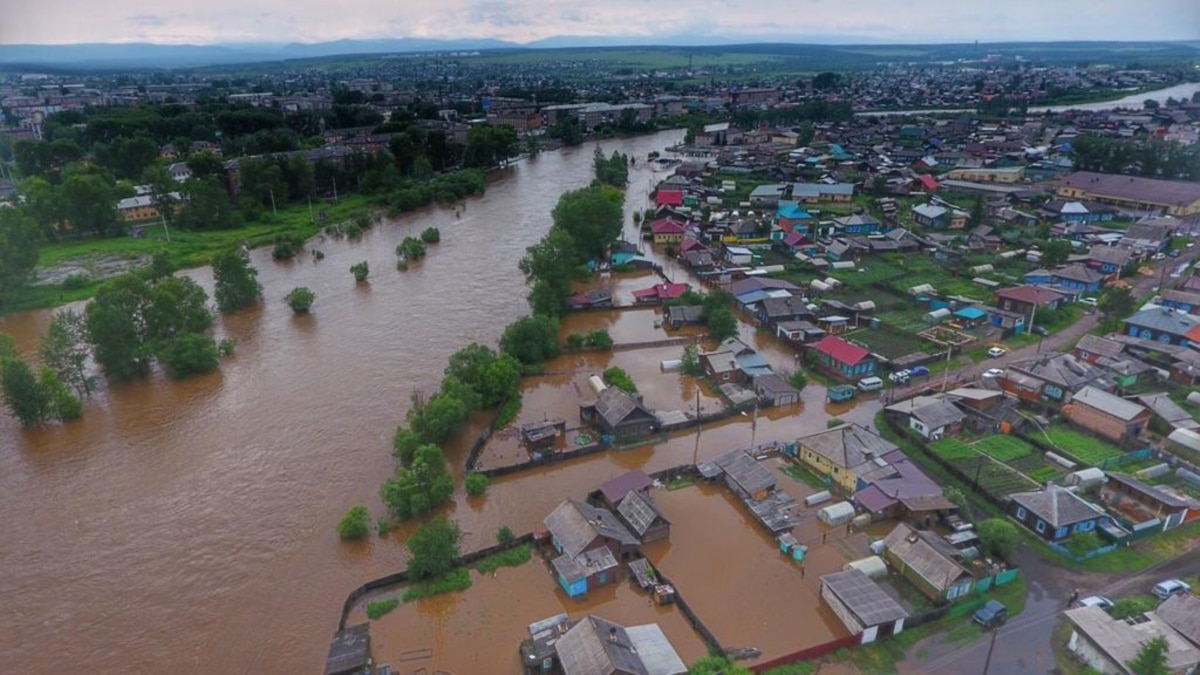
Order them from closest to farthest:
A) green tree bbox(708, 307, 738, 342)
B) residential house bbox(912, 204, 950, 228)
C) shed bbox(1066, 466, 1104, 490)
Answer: shed bbox(1066, 466, 1104, 490) < green tree bbox(708, 307, 738, 342) < residential house bbox(912, 204, 950, 228)

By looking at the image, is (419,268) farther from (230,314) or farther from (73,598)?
(73,598)

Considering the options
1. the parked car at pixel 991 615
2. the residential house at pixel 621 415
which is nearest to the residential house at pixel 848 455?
the parked car at pixel 991 615

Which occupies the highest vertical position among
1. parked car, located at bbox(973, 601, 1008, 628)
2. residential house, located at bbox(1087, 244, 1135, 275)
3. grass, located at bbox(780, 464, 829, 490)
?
residential house, located at bbox(1087, 244, 1135, 275)

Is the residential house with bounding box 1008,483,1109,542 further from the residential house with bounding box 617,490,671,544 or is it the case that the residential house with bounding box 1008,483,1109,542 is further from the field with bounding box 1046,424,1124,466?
the residential house with bounding box 617,490,671,544

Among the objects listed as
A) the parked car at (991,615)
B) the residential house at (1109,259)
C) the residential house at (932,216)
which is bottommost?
the parked car at (991,615)

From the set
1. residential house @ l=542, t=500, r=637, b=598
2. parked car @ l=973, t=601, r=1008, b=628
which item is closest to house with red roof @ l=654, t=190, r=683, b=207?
residential house @ l=542, t=500, r=637, b=598

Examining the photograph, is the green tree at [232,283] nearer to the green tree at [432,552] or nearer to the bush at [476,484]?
the bush at [476,484]

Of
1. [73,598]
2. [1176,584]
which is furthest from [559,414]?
[1176,584]

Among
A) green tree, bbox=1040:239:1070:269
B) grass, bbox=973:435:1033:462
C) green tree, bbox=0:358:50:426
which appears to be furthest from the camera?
green tree, bbox=1040:239:1070:269
